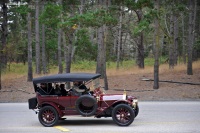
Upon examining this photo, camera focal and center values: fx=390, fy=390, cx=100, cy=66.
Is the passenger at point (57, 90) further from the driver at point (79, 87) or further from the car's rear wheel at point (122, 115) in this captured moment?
the car's rear wheel at point (122, 115)

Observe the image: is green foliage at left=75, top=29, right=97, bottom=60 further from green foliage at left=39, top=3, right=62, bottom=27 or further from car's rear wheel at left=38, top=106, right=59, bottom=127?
car's rear wheel at left=38, top=106, right=59, bottom=127

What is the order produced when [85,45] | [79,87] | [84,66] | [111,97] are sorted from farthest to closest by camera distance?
[84,66]
[85,45]
[79,87]
[111,97]

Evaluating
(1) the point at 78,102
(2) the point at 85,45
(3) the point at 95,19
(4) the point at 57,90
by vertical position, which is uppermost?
(3) the point at 95,19

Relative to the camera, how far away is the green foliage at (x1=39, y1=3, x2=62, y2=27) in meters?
25.2

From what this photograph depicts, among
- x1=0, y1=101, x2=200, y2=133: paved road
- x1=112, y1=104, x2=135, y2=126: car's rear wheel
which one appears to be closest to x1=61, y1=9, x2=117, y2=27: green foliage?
x1=0, y1=101, x2=200, y2=133: paved road

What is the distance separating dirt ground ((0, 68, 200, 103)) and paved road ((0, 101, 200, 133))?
5082mm

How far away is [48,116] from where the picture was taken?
524 inches

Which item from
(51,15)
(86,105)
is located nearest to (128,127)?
(86,105)

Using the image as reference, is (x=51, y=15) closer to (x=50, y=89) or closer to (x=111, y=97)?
(x=50, y=89)

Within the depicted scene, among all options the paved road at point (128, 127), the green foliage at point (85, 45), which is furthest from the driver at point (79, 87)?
the green foliage at point (85, 45)

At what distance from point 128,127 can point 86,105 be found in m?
1.57

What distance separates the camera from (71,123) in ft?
45.8

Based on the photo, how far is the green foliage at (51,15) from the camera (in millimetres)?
25172

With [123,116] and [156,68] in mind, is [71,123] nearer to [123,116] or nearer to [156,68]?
[123,116]
